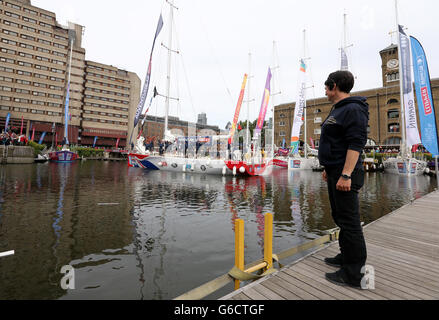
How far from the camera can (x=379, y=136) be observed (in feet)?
142

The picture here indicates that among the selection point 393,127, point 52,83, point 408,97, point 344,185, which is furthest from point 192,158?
point 52,83

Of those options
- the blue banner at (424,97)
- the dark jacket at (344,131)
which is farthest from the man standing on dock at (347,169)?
the blue banner at (424,97)

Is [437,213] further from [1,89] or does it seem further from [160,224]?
[1,89]

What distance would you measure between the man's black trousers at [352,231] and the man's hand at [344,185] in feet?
0.42

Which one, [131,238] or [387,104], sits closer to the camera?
[131,238]

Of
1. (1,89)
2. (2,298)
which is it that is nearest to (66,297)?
(2,298)

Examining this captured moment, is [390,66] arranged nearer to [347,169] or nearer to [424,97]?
[424,97]

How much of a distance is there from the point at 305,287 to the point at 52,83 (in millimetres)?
70943

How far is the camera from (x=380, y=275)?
2682 mm

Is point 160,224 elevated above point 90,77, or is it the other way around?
point 90,77

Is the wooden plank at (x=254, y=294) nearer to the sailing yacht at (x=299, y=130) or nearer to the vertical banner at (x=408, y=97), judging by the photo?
the vertical banner at (x=408, y=97)

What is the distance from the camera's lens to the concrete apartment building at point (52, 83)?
49469mm
